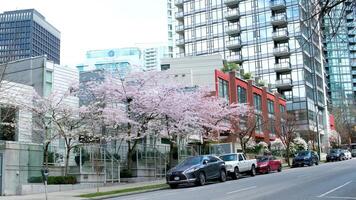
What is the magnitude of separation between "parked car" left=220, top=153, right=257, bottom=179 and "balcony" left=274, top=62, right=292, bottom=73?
57977 millimetres

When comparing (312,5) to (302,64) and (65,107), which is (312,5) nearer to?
(65,107)

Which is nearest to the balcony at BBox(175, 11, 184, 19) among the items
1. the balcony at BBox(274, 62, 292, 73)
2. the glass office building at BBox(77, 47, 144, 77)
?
the glass office building at BBox(77, 47, 144, 77)

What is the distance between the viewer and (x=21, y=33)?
2395 cm

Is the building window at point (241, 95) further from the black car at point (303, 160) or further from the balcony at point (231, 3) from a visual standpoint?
the balcony at point (231, 3)

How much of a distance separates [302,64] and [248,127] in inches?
1755

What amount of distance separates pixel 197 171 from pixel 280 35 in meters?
70.0

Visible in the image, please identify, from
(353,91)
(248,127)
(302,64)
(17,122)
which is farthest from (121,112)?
(353,91)

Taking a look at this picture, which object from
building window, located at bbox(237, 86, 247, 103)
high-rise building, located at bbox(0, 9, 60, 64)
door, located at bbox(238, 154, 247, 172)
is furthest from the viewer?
building window, located at bbox(237, 86, 247, 103)

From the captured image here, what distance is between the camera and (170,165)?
129 ft

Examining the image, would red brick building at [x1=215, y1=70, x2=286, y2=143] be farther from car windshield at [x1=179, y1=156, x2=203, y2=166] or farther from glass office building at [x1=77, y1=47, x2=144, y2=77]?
glass office building at [x1=77, y1=47, x2=144, y2=77]

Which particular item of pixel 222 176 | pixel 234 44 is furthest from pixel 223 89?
pixel 234 44

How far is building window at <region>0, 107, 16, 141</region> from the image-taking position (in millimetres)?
29541

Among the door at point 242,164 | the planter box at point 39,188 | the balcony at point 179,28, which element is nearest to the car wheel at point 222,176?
the door at point 242,164

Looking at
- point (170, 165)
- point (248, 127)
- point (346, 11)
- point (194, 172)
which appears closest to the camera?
point (346, 11)
